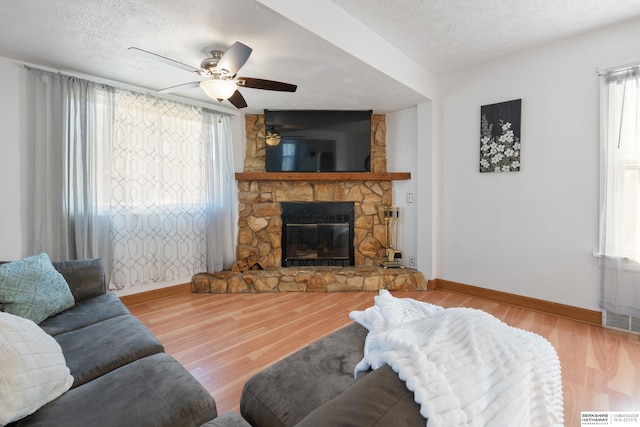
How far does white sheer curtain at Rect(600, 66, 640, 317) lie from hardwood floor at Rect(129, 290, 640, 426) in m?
0.37

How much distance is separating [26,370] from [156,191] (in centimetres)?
245

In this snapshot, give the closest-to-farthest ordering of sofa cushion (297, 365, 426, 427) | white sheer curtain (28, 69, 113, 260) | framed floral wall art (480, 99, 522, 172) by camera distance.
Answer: sofa cushion (297, 365, 426, 427)
white sheer curtain (28, 69, 113, 260)
framed floral wall art (480, 99, 522, 172)

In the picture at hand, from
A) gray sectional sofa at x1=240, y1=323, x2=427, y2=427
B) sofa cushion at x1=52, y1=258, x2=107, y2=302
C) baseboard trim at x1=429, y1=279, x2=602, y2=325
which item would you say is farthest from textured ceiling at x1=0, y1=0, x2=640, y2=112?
baseboard trim at x1=429, y1=279, x2=602, y2=325

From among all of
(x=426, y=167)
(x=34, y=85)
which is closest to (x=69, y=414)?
(x=34, y=85)

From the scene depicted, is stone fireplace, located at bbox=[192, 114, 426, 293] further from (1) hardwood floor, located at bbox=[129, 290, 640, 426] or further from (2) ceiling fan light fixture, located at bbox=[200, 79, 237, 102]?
(2) ceiling fan light fixture, located at bbox=[200, 79, 237, 102]

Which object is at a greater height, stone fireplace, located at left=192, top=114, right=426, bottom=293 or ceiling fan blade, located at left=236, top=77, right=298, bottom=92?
ceiling fan blade, located at left=236, top=77, right=298, bottom=92

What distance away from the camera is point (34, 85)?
2426 millimetres

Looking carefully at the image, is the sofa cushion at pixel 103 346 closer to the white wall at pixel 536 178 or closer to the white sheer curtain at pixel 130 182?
the white sheer curtain at pixel 130 182

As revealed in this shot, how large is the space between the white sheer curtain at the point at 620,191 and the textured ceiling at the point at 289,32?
1.97 ft

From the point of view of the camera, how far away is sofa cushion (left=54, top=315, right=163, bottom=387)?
1.21m

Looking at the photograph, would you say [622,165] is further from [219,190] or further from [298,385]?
[219,190]

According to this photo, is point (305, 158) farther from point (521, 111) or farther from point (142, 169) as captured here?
point (521, 111)

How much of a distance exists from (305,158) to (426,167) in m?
1.56

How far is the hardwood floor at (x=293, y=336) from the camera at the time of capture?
1.65m
